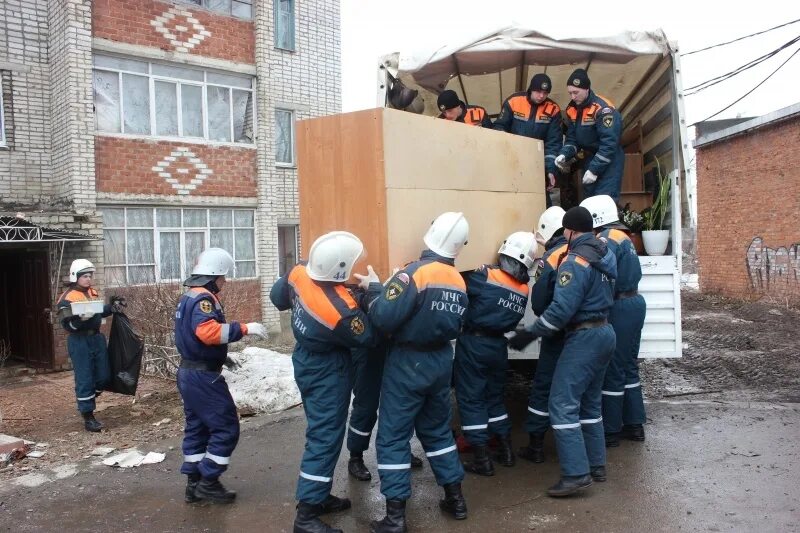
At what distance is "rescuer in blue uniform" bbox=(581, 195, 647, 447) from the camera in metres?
4.79

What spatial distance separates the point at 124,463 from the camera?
197 inches

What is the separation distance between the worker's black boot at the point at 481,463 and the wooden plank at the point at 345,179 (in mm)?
1577

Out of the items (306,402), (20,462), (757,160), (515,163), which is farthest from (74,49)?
(757,160)

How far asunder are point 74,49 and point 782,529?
419 inches

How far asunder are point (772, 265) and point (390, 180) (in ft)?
40.9

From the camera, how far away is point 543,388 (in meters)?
4.68

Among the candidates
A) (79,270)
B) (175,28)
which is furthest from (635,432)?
(175,28)

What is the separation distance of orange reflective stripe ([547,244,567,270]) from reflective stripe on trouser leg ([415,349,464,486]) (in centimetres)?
120

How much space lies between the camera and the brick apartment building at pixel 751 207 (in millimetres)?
12789

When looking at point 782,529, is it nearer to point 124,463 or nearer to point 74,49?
point 124,463

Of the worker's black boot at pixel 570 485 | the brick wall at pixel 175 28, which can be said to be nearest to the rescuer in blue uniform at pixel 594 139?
the worker's black boot at pixel 570 485

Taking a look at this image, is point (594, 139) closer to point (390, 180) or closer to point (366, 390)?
point (390, 180)

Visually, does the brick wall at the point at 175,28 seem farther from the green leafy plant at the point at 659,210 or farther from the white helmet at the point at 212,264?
the green leafy plant at the point at 659,210

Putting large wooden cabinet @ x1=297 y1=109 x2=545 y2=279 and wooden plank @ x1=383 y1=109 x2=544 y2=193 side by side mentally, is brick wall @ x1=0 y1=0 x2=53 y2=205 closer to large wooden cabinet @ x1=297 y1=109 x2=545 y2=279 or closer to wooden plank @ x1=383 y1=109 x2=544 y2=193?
large wooden cabinet @ x1=297 y1=109 x2=545 y2=279
